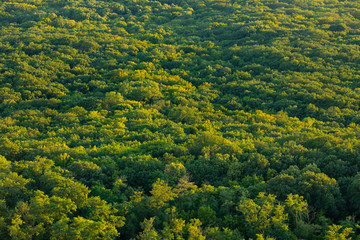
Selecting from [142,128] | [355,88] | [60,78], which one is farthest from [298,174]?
[60,78]

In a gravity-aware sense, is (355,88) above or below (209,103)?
above

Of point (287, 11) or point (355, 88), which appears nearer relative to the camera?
point (355, 88)

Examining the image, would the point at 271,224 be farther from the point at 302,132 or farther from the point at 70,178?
the point at 302,132

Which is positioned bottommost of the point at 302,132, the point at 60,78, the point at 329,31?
the point at 60,78

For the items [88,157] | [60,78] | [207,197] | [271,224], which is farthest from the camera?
[60,78]

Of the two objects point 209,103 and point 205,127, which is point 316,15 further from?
point 205,127

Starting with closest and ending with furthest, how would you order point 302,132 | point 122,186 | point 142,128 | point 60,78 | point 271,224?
point 271,224, point 122,186, point 302,132, point 142,128, point 60,78
